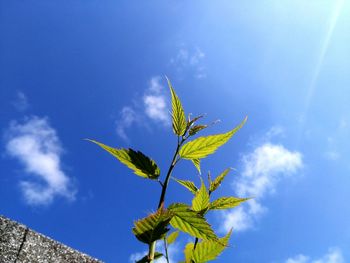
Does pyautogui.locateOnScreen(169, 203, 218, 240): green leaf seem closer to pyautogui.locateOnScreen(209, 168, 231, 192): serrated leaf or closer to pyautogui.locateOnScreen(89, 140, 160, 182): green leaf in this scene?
pyautogui.locateOnScreen(89, 140, 160, 182): green leaf

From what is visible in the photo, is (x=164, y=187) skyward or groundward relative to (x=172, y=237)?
groundward

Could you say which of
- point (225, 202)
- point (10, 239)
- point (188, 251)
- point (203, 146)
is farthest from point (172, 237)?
point (10, 239)

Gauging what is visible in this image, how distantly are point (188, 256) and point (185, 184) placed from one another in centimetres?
19

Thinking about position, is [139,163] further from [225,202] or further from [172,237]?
[172,237]

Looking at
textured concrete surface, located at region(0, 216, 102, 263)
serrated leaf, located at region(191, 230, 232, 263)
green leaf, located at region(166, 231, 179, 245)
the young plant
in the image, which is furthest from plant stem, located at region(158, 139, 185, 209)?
textured concrete surface, located at region(0, 216, 102, 263)

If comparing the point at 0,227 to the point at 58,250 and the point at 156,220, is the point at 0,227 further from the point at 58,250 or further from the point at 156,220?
the point at 156,220

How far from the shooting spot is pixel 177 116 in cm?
91

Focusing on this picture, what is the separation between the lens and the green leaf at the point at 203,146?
0.91 m

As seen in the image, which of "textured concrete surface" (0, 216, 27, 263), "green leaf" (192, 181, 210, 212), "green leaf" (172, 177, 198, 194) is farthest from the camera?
"textured concrete surface" (0, 216, 27, 263)

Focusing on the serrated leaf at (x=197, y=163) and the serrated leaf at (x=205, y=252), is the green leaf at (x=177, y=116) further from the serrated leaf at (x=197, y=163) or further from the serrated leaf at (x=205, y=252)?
the serrated leaf at (x=205, y=252)

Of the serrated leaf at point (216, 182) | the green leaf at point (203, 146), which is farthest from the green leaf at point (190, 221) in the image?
the serrated leaf at point (216, 182)

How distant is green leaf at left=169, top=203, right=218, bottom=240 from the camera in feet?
2.67

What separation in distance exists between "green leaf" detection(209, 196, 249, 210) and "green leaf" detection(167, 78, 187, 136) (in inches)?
9.9

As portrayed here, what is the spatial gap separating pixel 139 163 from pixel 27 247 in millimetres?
1922
